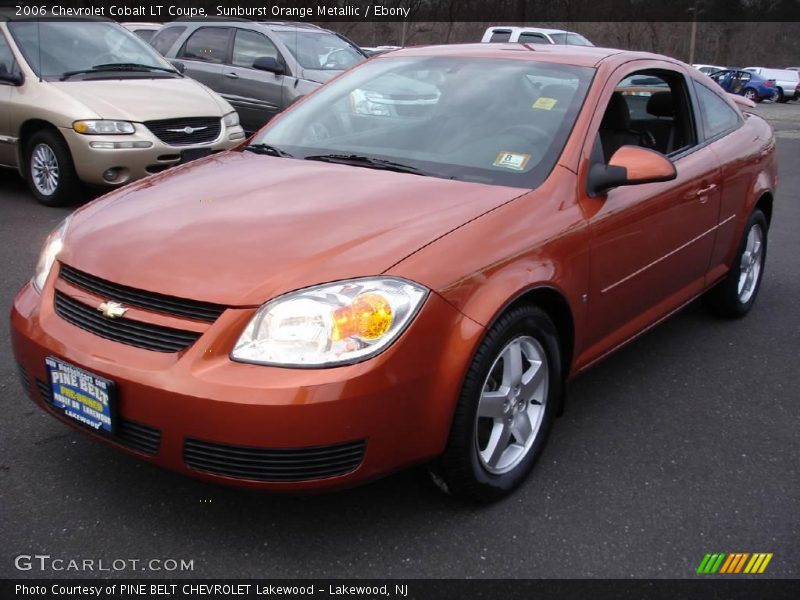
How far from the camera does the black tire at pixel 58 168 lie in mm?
7121

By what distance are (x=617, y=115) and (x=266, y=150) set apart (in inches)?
64.8

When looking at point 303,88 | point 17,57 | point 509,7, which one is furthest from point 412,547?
point 509,7

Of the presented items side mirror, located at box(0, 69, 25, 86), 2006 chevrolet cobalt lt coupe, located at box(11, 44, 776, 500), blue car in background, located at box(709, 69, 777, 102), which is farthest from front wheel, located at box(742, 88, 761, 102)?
2006 chevrolet cobalt lt coupe, located at box(11, 44, 776, 500)

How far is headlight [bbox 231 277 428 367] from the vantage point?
2.33 metres

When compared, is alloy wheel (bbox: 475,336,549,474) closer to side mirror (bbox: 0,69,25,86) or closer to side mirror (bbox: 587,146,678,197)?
side mirror (bbox: 587,146,678,197)

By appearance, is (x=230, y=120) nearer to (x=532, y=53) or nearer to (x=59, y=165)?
(x=59, y=165)

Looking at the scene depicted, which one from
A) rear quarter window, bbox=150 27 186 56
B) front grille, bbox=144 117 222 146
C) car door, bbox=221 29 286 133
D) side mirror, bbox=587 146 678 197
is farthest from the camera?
rear quarter window, bbox=150 27 186 56

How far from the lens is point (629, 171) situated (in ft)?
10.3

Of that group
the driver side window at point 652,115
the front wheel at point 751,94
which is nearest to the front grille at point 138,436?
the driver side window at point 652,115

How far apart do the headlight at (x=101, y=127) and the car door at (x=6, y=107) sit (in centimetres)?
90

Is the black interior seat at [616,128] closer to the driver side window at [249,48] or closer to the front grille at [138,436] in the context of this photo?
the front grille at [138,436]

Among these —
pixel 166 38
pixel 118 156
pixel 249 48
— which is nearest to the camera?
pixel 118 156

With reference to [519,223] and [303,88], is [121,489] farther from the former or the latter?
[303,88]

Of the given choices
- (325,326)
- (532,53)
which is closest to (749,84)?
(532,53)
